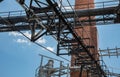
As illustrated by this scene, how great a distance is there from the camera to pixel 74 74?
23.6 m

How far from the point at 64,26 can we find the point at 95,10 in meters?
5.52

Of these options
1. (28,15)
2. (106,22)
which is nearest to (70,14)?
(106,22)

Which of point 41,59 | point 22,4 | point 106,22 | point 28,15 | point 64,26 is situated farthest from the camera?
point 41,59

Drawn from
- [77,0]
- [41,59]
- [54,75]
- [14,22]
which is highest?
[77,0]

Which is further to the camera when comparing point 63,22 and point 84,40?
point 84,40

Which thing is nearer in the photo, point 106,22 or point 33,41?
point 33,41

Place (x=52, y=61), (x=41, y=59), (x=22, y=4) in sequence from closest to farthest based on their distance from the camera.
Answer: (x=22, y=4) < (x=41, y=59) < (x=52, y=61)

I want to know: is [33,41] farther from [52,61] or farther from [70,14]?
[52,61]

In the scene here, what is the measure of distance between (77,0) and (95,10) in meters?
6.59

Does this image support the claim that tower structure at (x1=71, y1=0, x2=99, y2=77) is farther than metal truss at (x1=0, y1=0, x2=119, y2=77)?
Yes

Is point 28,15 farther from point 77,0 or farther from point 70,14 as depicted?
point 77,0

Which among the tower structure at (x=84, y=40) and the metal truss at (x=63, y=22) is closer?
the metal truss at (x=63, y=22)

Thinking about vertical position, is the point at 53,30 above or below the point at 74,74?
above

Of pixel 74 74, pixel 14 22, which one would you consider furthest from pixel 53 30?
pixel 74 74
